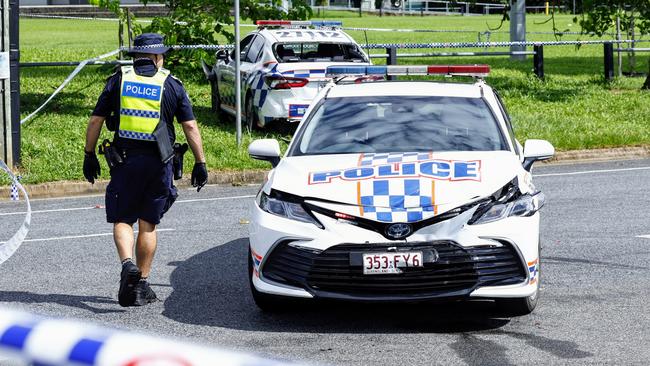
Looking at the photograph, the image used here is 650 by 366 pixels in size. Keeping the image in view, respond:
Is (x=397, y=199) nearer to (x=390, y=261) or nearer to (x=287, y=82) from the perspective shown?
(x=390, y=261)

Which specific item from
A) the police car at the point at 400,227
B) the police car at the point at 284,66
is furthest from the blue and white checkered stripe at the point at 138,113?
the police car at the point at 284,66

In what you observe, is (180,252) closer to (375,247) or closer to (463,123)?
(463,123)

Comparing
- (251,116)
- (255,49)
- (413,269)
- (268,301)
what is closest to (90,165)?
(268,301)

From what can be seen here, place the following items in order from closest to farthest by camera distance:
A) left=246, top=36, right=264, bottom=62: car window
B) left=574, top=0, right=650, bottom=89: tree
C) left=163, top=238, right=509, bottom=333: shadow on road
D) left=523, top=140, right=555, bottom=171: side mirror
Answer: left=163, top=238, right=509, bottom=333: shadow on road → left=523, top=140, right=555, bottom=171: side mirror → left=246, top=36, right=264, bottom=62: car window → left=574, top=0, right=650, bottom=89: tree

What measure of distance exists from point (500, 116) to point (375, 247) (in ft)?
6.19

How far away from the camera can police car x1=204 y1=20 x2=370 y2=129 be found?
54.1 ft

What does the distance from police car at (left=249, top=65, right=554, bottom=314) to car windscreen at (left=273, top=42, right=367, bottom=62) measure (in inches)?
376

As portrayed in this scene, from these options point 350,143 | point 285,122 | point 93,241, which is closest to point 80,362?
point 350,143

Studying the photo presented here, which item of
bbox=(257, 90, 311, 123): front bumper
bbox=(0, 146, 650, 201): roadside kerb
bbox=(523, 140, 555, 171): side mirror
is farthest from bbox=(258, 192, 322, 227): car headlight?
bbox=(257, 90, 311, 123): front bumper

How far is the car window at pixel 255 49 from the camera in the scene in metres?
17.6

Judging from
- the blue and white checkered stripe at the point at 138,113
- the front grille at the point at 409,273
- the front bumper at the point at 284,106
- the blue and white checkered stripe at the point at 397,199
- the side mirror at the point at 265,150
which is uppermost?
the blue and white checkered stripe at the point at 138,113

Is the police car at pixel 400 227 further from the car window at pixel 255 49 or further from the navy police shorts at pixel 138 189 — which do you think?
the car window at pixel 255 49

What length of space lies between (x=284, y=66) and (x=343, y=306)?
9337mm

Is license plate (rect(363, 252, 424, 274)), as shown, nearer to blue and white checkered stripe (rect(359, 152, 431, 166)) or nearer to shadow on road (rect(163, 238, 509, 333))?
shadow on road (rect(163, 238, 509, 333))
